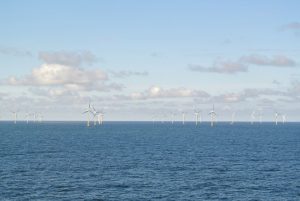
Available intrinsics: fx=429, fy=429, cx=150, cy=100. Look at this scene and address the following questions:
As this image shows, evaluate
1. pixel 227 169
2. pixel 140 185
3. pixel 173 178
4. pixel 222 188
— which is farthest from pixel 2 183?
pixel 227 169

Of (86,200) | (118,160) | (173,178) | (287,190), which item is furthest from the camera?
(118,160)

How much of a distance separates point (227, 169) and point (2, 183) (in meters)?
59.7

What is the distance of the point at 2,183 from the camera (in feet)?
311

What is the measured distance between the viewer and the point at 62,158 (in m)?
144

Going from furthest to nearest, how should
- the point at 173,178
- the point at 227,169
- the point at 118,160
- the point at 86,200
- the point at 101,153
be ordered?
the point at 101,153 < the point at 118,160 < the point at 227,169 < the point at 173,178 < the point at 86,200

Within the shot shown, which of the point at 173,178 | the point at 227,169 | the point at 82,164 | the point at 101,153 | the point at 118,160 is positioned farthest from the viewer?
the point at 101,153

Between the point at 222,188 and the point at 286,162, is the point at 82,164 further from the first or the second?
the point at 286,162

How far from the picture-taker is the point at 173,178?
341 feet

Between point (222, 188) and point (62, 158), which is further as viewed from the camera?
Answer: point (62, 158)

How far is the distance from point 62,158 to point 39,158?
7.49 m

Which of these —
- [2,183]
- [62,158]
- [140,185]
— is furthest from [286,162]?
[2,183]

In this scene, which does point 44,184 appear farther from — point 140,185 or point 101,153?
point 101,153

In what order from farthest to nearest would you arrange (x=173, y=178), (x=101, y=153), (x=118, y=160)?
(x=101, y=153) < (x=118, y=160) < (x=173, y=178)

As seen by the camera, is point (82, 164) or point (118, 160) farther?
point (118, 160)
